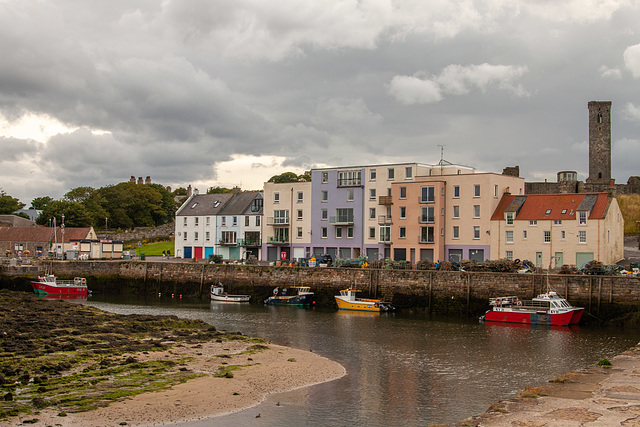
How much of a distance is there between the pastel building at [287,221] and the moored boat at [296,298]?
48.6 feet

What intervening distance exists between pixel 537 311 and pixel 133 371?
95.2 ft

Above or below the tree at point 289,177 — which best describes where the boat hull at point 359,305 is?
below

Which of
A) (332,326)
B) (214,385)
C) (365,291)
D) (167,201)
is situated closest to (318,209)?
(365,291)

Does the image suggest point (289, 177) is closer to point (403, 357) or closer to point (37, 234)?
point (37, 234)

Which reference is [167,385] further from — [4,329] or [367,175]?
[367,175]

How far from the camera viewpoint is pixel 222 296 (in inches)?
2275

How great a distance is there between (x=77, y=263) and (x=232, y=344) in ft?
147

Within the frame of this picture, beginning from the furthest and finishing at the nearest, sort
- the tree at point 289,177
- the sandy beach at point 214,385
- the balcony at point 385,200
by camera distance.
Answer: the tree at point 289,177 < the balcony at point 385,200 < the sandy beach at point 214,385

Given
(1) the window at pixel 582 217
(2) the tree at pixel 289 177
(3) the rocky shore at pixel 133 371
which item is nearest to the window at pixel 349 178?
(1) the window at pixel 582 217

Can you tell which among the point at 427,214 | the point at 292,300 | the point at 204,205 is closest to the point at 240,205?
the point at 204,205

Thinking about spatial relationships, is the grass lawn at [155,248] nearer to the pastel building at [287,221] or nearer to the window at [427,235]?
the pastel building at [287,221]

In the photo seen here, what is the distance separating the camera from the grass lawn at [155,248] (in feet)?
307

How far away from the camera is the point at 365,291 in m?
53.4

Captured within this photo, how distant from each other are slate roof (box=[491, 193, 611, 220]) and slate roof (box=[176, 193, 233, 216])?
119 ft
